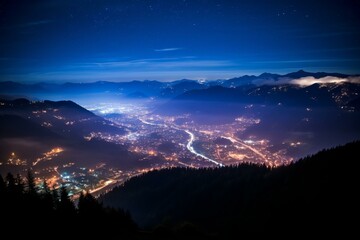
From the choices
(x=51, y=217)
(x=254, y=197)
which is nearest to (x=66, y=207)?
(x=51, y=217)

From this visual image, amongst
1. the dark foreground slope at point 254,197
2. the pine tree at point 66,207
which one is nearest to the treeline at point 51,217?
the pine tree at point 66,207

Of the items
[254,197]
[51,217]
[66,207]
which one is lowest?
[254,197]

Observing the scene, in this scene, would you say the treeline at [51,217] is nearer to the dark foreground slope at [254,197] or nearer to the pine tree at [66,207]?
the pine tree at [66,207]

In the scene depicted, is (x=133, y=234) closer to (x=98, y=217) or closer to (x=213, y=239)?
(x=98, y=217)

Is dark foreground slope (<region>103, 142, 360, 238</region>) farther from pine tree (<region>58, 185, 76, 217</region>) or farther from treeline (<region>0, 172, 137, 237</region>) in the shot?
pine tree (<region>58, 185, 76, 217</region>)

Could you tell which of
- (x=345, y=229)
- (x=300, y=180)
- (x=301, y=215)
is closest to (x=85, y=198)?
(x=301, y=215)

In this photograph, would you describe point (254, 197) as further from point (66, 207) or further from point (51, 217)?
point (51, 217)

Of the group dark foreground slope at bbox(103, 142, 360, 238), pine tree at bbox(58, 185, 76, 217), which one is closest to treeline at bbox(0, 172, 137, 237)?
pine tree at bbox(58, 185, 76, 217)

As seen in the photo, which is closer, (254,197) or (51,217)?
(51,217)
